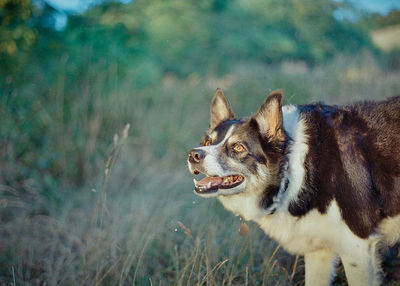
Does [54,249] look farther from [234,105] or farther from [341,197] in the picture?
[234,105]

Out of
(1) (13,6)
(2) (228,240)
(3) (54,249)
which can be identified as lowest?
(3) (54,249)

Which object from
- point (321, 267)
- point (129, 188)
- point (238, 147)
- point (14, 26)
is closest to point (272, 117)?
point (238, 147)

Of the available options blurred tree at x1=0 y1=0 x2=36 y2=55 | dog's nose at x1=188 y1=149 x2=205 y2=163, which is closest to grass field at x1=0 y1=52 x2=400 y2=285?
blurred tree at x1=0 y1=0 x2=36 y2=55

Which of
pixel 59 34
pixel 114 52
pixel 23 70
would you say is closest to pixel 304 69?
pixel 114 52

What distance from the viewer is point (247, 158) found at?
2852mm

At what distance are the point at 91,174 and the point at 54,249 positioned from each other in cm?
190

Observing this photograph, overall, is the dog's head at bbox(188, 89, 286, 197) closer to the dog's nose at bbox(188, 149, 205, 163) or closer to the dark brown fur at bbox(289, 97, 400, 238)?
the dog's nose at bbox(188, 149, 205, 163)

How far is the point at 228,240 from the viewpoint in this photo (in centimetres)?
381

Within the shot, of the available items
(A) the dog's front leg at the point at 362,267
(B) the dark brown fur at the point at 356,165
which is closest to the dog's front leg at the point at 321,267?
(A) the dog's front leg at the point at 362,267

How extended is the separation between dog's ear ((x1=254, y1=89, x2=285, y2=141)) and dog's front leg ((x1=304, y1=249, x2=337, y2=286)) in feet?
3.82

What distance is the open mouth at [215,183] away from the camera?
2814 mm

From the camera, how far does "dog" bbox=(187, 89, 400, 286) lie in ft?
8.33

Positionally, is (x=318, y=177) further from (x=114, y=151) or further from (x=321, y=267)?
(x=114, y=151)

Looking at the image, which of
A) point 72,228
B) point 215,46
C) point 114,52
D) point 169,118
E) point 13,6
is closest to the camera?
point 72,228
